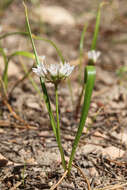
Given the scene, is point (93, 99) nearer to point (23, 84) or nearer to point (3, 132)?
Answer: point (23, 84)

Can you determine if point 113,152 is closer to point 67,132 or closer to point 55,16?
point 67,132

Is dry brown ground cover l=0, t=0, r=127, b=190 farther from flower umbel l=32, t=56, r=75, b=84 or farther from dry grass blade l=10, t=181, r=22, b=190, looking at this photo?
flower umbel l=32, t=56, r=75, b=84

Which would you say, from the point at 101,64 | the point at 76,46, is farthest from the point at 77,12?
the point at 101,64

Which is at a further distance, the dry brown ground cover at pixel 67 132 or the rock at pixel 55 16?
the rock at pixel 55 16

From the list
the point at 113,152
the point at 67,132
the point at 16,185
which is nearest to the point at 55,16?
the point at 67,132

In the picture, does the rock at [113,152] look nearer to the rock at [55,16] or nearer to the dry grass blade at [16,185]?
the dry grass blade at [16,185]

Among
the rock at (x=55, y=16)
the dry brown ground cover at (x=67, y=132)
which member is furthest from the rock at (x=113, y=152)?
the rock at (x=55, y=16)
